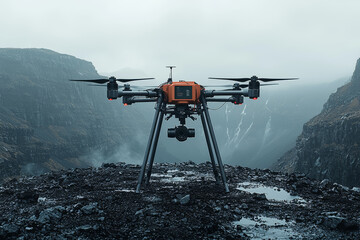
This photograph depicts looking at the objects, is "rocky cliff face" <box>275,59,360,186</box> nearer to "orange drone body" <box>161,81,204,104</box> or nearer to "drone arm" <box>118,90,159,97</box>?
"orange drone body" <box>161,81,204,104</box>

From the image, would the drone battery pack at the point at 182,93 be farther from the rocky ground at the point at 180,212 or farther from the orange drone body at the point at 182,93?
the rocky ground at the point at 180,212

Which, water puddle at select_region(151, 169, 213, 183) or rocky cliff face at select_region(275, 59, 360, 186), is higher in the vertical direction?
water puddle at select_region(151, 169, 213, 183)

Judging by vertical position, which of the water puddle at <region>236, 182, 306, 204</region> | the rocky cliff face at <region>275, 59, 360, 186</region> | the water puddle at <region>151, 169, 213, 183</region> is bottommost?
the rocky cliff face at <region>275, 59, 360, 186</region>

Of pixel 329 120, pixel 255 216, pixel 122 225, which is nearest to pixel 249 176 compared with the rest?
pixel 255 216

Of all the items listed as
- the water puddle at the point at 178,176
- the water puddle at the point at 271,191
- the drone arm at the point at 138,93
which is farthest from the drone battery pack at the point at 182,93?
the water puddle at the point at 178,176

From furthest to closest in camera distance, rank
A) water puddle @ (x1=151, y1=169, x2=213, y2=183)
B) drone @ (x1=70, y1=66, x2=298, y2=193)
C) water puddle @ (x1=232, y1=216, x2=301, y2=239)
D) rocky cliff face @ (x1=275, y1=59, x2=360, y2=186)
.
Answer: rocky cliff face @ (x1=275, y1=59, x2=360, y2=186)
water puddle @ (x1=151, y1=169, x2=213, y2=183)
drone @ (x1=70, y1=66, x2=298, y2=193)
water puddle @ (x1=232, y1=216, x2=301, y2=239)

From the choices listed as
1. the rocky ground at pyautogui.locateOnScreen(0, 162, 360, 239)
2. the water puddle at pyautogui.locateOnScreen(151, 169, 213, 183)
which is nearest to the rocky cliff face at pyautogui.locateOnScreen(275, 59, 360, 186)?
the water puddle at pyautogui.locateOnScreen(151, 169, 213, 183)

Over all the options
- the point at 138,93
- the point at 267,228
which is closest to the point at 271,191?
the point at 267,228

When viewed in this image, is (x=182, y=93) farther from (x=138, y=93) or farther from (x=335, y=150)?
(x=335, y=150)
